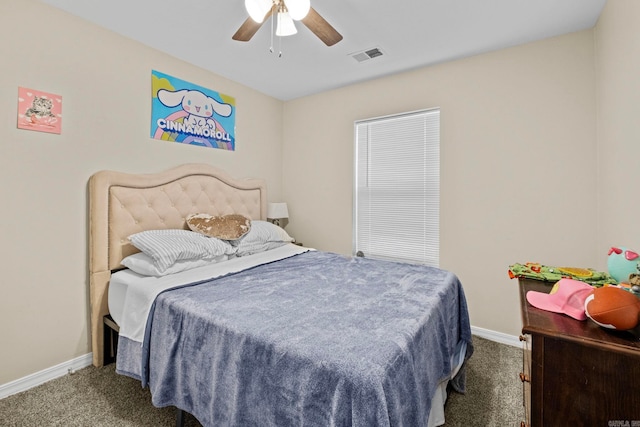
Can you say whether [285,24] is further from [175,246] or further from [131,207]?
[131,207]

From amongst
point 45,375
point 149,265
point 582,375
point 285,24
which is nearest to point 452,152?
point 285,24

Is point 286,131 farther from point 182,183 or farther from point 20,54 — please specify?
point 20,54

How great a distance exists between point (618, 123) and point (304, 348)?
2.25 meters

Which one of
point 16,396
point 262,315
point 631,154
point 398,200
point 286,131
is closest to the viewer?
point 262,315

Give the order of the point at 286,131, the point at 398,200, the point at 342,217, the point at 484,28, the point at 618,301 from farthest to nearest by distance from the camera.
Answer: the point at 286,131 < the point at 342,217 < the point at 398,200 < the point at 484,28 < the point at 618,301

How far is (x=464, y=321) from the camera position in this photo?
1963mm

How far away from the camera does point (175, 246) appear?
2174 millimetres

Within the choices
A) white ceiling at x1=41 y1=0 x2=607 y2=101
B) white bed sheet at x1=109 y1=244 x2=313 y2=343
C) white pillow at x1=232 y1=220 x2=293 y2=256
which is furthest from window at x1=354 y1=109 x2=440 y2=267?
white bed sheet at x1=109 y1=244 x2=313 y2=343

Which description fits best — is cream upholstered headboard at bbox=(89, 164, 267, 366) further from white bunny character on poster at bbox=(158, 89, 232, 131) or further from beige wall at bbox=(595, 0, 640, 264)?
beige wall at bbox=(595, 0, 640, 264)

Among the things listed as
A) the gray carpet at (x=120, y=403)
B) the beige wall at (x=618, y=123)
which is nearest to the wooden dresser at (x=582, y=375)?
the gray carpet at (x=120, y=403)

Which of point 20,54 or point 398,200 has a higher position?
point 20,54

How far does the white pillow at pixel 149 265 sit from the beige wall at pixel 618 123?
276 cm

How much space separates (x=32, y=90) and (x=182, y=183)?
115 cm

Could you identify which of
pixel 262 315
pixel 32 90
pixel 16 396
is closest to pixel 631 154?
pixel 262 315
